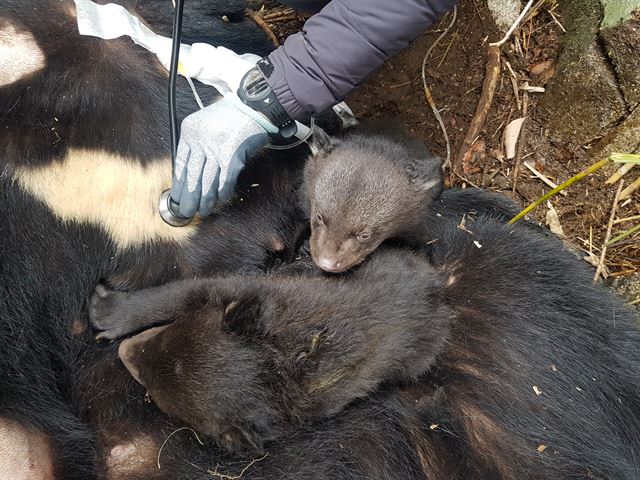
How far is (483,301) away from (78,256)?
165 cm

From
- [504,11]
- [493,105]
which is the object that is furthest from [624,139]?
[504,11]

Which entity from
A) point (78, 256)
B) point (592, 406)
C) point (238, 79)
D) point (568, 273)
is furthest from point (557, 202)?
point (78, 256)

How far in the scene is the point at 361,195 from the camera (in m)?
2.79

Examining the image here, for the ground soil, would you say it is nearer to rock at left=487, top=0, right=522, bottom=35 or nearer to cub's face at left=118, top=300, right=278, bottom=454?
rock at left=487, top=0, right=522, bottom=35

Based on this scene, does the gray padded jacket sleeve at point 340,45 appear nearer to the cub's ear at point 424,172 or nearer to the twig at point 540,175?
the cub's ear at point 424,172

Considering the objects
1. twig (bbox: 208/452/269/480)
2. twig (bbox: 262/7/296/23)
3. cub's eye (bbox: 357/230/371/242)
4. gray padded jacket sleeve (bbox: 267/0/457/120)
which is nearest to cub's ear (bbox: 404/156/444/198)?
cub's eye (bbox: 357/230/371/242)

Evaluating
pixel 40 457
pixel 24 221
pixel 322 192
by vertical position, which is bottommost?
pixel 40 457

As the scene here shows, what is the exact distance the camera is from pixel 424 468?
2750mm

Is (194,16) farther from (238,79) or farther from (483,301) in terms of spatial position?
(483,301)

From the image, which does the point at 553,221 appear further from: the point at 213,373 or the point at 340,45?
the point at 213,373

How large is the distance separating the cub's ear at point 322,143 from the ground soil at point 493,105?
842 mm

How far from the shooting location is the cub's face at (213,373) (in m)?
2.46

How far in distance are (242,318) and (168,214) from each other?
1.90 ft

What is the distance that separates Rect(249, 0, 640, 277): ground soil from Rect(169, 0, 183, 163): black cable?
1357 mm
